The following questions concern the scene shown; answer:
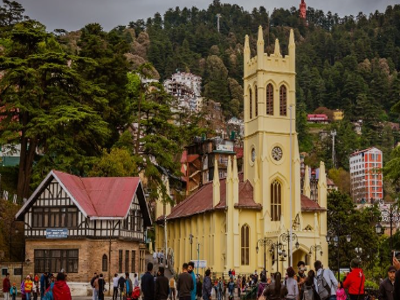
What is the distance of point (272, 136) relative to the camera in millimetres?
82188

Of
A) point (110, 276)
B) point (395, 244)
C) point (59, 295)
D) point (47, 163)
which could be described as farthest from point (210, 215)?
point (59, 295)

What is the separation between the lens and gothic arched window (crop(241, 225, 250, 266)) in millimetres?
77375

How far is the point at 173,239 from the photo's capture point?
90312mm

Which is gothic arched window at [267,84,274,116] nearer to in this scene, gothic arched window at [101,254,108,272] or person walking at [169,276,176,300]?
gothic arched window at [101,254,108,272]

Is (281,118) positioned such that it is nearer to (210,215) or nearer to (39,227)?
(210,215)

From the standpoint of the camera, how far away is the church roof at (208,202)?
3093 inches

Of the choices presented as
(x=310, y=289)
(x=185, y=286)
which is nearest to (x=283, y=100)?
(x=185, y=286)

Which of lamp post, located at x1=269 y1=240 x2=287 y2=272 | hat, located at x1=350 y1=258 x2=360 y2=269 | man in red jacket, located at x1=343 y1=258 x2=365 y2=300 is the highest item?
lamp post, located at x1=269 y1=240 x2=287 y2=272

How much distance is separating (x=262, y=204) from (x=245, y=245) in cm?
397

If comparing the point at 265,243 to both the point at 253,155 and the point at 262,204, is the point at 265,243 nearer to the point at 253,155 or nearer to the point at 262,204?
the point at 262,204

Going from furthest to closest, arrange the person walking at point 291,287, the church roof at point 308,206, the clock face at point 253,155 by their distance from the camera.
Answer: the clock face at point 253,155 → the church roof at point 308,206 → the person walking at point 291,287

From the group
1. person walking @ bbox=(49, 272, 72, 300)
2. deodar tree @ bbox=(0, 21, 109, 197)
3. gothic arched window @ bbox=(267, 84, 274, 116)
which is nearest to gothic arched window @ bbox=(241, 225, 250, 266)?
gothic arched window @ bbox=(267, 84, 274, 116)

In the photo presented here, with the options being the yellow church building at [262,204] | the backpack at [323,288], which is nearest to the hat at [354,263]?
the backpack at [323,288]

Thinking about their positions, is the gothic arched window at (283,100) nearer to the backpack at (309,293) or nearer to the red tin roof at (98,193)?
the red tin roof at (98,193)
